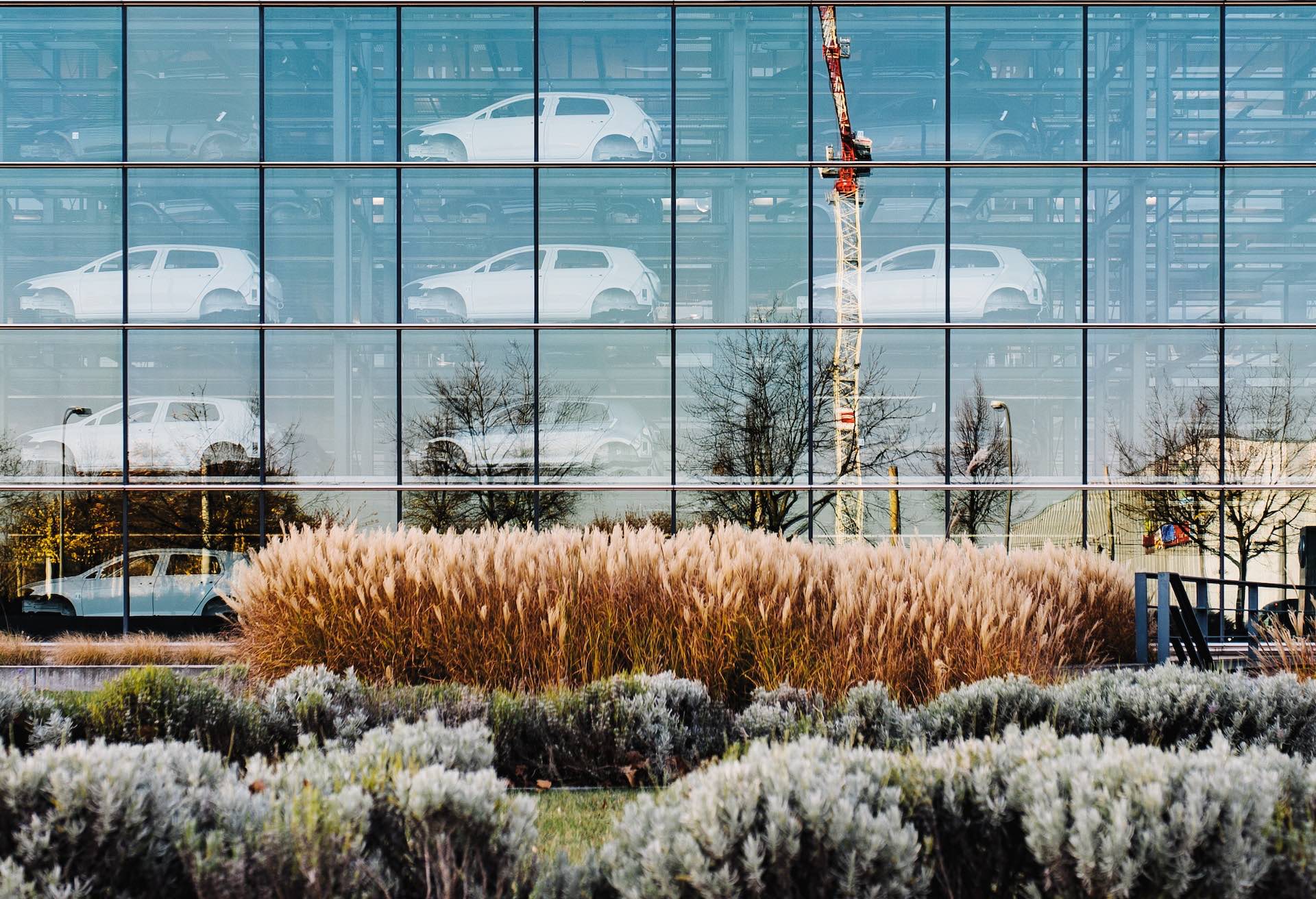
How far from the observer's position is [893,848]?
2.60 metres

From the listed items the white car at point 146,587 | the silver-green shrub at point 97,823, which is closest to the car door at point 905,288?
the white car at point 146,587

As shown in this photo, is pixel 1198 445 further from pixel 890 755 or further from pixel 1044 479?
pixel 890 755

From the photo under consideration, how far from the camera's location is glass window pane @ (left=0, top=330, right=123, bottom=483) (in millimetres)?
11117

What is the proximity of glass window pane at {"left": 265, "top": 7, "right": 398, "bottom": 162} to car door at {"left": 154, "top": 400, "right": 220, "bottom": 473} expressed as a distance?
3.38m

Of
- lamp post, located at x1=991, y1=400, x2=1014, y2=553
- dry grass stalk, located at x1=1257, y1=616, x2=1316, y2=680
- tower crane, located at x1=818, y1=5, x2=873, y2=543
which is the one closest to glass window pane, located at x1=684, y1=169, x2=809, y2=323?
tower crane, located at x1=818, y1=5, x2=873, y2=543

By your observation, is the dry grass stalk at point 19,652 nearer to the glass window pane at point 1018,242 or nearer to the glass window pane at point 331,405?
the glass window pane at point 331,405

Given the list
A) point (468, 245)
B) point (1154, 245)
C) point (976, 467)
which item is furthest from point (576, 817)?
point (1154, 245)

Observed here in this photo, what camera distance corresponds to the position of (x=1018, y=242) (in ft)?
38.0

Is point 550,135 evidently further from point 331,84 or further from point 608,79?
point 331,84

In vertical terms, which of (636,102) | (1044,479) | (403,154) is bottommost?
(1044,479)

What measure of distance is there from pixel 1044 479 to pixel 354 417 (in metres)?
8.69

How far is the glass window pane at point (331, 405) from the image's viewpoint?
442 inches

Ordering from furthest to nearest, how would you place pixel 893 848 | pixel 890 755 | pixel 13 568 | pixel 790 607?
pixel 13 568 < pixel 790 607 < pixel 890 755 < pixel 893 848

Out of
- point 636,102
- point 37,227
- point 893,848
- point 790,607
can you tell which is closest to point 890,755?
point 893,848
